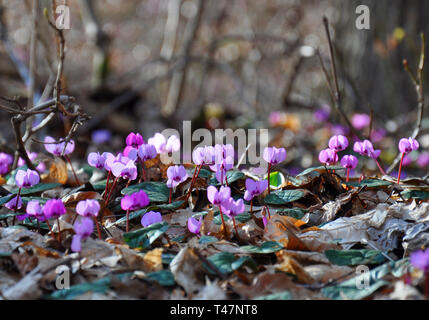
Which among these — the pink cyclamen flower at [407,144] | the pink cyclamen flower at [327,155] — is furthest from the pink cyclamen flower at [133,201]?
the pink cyclamen flower at [407,144]

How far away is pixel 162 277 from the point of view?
138cm

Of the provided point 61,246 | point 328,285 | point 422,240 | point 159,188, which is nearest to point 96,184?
point 159,188

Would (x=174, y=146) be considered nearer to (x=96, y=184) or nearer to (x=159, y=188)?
(x=159, y=188)

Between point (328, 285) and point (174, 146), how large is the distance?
0.81 metres

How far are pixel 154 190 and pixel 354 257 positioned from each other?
78cm

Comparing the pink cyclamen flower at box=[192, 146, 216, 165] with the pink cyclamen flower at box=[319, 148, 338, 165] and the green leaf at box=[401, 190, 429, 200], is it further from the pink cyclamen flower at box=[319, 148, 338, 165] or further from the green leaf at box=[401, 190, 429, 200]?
the green leaf at box=[401, 190, 429, 200]

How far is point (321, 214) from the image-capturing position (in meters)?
Answer: 1.84

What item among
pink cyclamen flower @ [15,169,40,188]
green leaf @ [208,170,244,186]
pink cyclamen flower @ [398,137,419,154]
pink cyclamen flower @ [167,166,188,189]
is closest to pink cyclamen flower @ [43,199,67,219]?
pink cyclamen flower @ [15,169,40,188]

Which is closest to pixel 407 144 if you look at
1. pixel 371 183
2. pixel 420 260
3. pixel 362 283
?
pixel 371 183

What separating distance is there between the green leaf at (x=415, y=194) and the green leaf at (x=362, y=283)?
47 centimetres

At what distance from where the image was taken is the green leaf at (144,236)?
1.52 meters

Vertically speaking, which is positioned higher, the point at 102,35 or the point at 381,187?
the point at 102,35

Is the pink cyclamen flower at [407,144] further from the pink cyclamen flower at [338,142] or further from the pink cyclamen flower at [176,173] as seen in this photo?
the pink cyclamen flower at [176,173]
